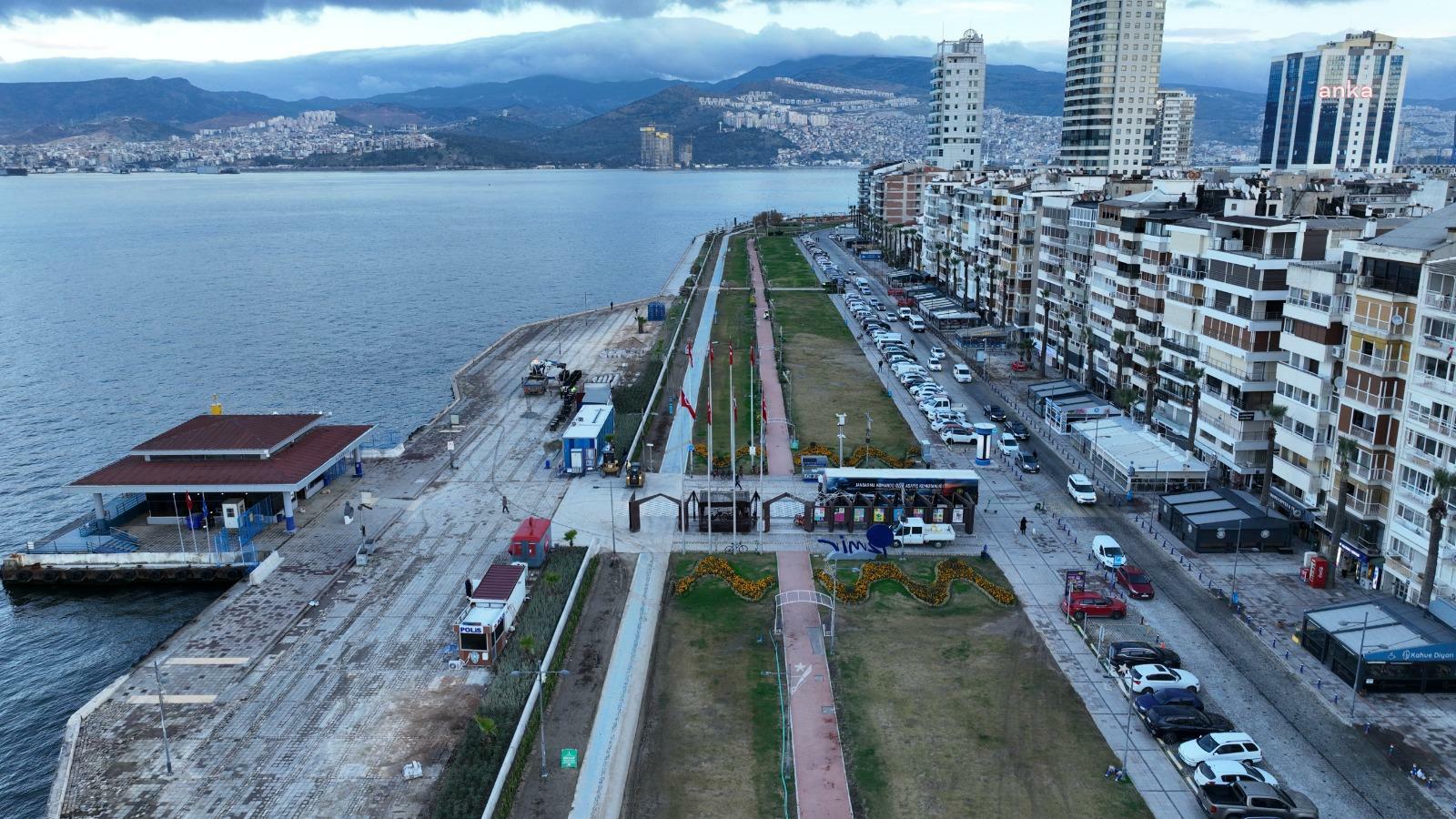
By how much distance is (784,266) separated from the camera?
161 m

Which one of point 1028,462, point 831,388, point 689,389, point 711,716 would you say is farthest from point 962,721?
point 689,389

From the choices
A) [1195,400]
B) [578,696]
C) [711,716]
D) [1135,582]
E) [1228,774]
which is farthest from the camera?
[1195,400]

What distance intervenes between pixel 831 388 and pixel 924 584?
122 feet

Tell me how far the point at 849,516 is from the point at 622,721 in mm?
19582

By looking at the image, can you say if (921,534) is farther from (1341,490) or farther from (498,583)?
(498,583)

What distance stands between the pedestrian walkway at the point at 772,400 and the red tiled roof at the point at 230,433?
27871 millimetres

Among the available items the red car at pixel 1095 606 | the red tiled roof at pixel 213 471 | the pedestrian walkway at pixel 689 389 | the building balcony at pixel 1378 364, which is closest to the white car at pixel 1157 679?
the red car at pixel 1095 606

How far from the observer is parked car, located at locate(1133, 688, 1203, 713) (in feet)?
102

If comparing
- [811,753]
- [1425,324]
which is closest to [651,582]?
[811,753]

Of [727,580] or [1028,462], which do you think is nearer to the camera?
[727,580]

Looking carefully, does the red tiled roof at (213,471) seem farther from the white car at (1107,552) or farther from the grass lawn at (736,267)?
the grass lawn at (736,267)

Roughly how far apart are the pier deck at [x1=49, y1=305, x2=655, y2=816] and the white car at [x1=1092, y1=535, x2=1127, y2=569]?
89.3 ft

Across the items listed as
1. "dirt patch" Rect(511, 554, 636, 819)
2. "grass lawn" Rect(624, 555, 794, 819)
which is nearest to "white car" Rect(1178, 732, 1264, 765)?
"grass lawn" Rect(624, 555, 794, 819)

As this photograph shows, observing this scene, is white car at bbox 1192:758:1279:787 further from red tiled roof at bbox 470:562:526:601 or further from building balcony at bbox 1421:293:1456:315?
red tiled roof at bbox 470:562:526:601
